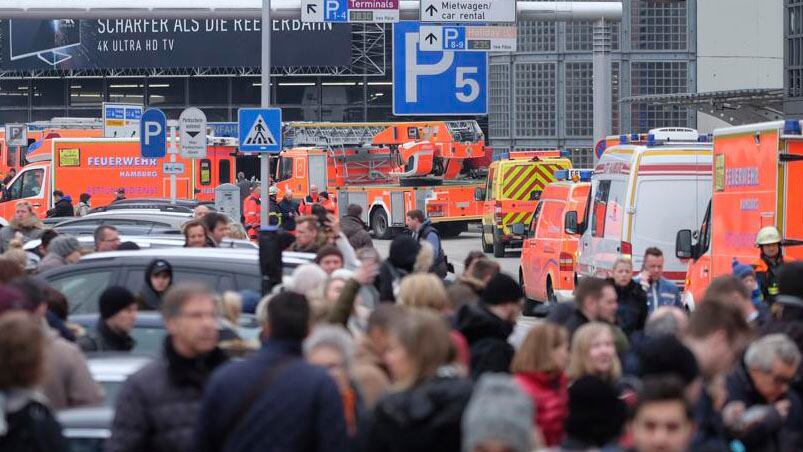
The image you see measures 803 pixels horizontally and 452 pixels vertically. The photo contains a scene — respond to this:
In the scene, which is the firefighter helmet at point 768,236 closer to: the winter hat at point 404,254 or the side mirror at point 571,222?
the winter hat at point 404,254

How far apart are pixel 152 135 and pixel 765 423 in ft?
65.3

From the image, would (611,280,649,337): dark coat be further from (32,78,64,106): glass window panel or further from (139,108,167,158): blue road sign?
(32,78,64,106): glass window panel

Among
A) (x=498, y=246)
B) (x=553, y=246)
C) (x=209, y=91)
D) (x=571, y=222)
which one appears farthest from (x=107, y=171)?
(x=209, y=91)

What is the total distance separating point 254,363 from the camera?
5.51 m

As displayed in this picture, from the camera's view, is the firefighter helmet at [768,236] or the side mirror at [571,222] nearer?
the firefighter helmet at [768,236]

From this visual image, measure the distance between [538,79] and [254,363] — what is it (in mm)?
40932

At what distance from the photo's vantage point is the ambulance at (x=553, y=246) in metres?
20.2

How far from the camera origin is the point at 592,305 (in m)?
8.47

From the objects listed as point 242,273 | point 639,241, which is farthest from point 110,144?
point 242,273

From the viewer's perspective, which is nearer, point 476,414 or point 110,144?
point 476,414

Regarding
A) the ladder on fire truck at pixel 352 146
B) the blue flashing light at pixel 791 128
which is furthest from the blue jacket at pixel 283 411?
the ladder on fire truck at pixel 352 146

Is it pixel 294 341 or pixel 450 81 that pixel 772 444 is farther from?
pixel 450 81

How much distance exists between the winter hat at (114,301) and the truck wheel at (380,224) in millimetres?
31699

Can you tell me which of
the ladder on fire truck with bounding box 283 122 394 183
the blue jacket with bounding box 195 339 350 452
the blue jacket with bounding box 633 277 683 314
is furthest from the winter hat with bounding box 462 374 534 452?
the ladder on fire truck with bounding box 283 122 394 183
